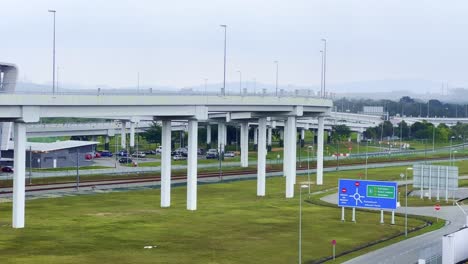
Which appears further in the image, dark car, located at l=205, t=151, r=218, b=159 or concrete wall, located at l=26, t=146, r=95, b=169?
dark car, located at l=205, t=151, r=218, b=159

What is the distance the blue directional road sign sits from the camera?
74688 millimetres

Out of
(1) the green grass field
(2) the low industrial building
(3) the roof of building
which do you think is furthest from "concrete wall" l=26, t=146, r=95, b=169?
(1) the green grass field

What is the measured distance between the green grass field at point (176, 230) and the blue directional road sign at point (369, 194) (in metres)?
2.23

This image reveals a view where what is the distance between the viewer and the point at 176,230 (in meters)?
70.3

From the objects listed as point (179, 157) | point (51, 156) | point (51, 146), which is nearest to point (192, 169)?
point (51, 156)

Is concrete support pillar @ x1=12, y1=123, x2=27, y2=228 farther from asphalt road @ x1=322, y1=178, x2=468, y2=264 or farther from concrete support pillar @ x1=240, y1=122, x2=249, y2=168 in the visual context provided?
concrete support pillar @ x1=240, y1=122, x2=249, y2=168

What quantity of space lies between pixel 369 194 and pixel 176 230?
61.7 ft

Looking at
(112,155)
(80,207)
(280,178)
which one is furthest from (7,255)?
(112,155)

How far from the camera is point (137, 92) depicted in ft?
267

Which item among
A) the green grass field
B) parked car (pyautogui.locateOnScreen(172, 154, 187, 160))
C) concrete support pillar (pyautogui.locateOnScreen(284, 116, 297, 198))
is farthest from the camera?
parked car (pyautogui.locateOnScreen(172, 154, 187, 160))

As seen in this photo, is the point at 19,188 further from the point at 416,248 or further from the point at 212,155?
the point at 212,155

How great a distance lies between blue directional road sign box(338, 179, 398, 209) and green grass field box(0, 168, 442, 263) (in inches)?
87.9

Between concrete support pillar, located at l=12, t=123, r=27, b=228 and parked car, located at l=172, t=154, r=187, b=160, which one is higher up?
concrete support pillar, located at l=12, t=123, r=27, b=228

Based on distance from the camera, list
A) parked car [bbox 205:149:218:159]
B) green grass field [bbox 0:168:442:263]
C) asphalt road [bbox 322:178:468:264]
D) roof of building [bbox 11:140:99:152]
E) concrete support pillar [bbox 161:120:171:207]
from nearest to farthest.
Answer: asphalt road [bbox 322:178:468:264] < green grass field [bbox 0:168:442:263] < concrete support pillar [bbox 161:120:171:207] < roof of building [bbox 11:140:99:152] < parked car [bbox 205:149:218:159]
